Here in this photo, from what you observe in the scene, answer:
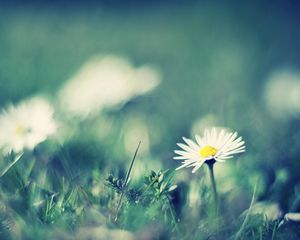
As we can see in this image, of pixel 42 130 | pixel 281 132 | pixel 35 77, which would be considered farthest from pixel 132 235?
pixel 35 77

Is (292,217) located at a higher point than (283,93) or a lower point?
lower

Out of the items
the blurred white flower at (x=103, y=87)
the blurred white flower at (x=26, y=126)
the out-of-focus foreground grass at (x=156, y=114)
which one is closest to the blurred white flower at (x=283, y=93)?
the out-of-focus foreground grass at (x=156, y=114)

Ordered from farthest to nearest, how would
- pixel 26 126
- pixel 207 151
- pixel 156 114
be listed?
pixel 156 114 → pixel 26 126 → pixel 207 151

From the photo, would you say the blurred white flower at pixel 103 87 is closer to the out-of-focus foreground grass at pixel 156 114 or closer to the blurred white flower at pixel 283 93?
the out-of-focus foreground grass at pixel 156 114

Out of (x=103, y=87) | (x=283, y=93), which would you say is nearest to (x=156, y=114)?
(x=103, y=87)

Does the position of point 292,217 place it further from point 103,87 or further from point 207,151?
point 103,87

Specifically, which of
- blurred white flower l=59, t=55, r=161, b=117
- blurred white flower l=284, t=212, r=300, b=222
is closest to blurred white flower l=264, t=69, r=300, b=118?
blurred white flower l=59, t=55, r=161, b=117

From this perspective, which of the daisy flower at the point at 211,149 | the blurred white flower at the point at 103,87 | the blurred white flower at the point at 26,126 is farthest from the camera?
the blurred white flower at the point at 103,87

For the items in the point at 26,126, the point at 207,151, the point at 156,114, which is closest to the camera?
the point at 207,151

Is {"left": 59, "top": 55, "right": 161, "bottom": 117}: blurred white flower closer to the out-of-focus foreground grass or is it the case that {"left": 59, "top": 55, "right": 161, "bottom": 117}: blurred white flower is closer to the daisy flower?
the out-of-focus foreground grass
